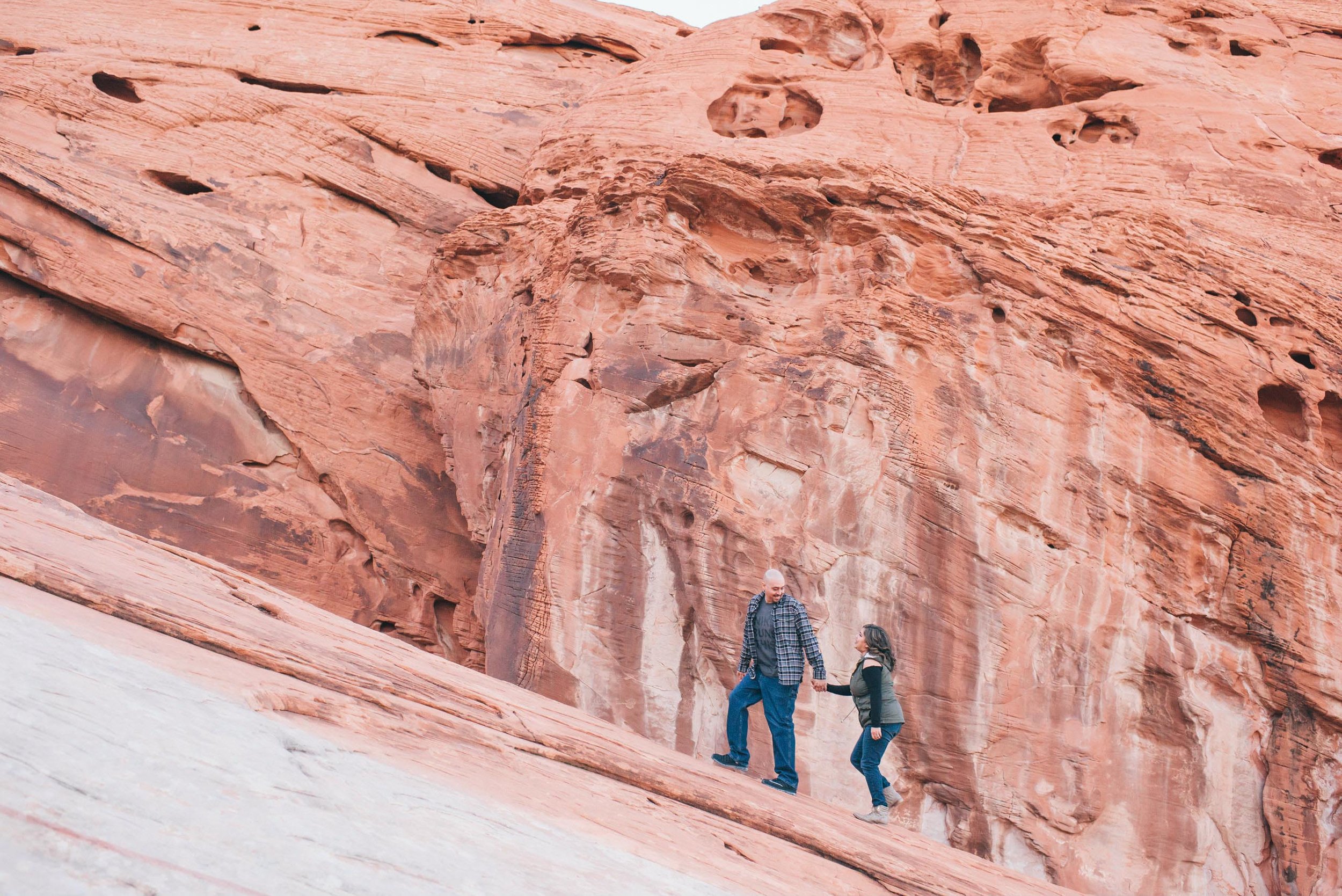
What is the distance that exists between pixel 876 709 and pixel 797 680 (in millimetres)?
634

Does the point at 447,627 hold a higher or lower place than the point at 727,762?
lower

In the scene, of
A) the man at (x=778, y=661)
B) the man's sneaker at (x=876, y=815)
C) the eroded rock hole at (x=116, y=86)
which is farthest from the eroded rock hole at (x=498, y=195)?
the man's sneaker at (x=876, y=815)

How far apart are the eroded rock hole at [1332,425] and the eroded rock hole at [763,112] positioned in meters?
7.68

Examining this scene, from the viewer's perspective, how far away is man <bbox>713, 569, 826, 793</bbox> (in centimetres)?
839

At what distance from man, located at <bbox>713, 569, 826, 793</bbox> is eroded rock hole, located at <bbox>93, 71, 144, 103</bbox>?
14768 mm

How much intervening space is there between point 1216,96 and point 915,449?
8.03 m

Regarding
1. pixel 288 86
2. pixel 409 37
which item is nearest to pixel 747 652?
pixel 288 86

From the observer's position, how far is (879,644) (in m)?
8.37

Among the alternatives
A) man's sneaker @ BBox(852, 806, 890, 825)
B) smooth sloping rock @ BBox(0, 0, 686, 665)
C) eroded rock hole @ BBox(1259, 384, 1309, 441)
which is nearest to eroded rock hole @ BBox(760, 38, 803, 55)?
smooth sloping rock @ BBox(0, 0, 686, 665)

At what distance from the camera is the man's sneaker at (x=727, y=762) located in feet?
29.2

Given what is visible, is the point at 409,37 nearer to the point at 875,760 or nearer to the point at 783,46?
the point at 783,46

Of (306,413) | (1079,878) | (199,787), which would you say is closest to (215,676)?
(199,787)

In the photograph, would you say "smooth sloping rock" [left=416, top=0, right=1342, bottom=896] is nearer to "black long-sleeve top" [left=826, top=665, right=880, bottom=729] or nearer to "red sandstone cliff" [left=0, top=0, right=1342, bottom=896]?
"red sandstone cliff" [left=0, top=0, right=1342, bottom=896]

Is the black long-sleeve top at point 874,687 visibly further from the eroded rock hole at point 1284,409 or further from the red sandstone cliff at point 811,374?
the eroded rock hole at point 1284,409
